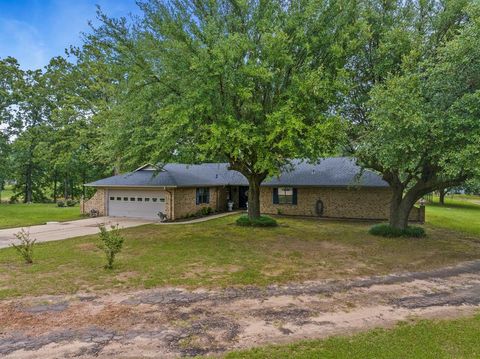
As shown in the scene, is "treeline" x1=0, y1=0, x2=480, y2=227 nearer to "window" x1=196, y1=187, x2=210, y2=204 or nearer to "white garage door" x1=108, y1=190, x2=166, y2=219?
"white garage door" x1=108, y1=190, x2=166, y2=219

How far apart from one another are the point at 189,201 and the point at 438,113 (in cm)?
1599

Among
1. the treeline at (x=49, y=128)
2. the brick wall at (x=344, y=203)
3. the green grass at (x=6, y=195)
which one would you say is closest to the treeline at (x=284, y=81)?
the brick wall at (x=344, y=203)

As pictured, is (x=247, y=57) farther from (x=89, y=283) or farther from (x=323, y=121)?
(x=89, y=283)

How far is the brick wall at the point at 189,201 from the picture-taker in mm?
21547

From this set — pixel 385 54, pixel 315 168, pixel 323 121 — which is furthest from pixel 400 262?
pixel 315 168

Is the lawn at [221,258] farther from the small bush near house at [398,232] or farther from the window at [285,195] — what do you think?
the window at [285,195]

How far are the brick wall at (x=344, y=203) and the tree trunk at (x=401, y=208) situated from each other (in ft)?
18.5

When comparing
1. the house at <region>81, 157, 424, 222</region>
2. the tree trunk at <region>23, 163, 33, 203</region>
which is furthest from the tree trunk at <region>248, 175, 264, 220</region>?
the tree trunk at <region>23, 163, 33, 203</region>

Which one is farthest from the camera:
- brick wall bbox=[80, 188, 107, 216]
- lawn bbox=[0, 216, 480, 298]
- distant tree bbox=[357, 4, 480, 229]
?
brick wall bbox=[80, 188, 107, 216]

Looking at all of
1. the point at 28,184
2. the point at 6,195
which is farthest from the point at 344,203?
the point at 6,195

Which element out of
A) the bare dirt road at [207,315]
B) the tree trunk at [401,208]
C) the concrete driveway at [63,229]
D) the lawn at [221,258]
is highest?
the tree trunk at [401,208]

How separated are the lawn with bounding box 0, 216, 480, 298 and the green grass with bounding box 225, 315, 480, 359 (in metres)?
3.34

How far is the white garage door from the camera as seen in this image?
71.5 ft

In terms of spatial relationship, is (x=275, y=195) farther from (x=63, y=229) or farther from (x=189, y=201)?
(x=63, y=229)
